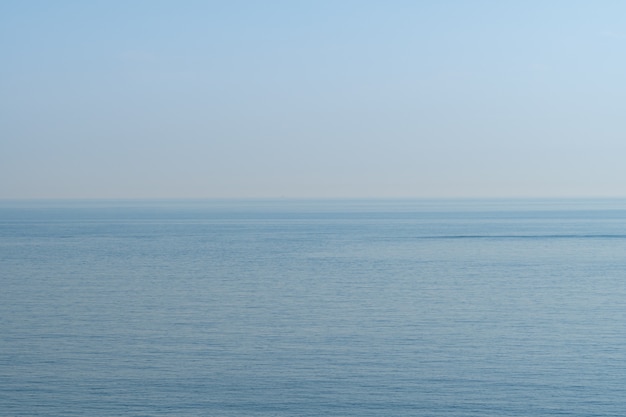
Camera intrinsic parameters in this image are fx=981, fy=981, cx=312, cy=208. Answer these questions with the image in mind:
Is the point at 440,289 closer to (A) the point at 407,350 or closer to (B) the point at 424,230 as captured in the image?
(A) the point at 407,350

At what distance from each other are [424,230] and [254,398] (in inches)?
4168

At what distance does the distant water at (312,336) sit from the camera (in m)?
30.5

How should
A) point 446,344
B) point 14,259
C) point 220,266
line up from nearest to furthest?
point 446,344 → point 220,266 → point 14,259

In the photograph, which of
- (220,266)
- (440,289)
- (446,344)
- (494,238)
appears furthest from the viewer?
(494,238)

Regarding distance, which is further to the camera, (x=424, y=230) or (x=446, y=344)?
(x=424, y=230)

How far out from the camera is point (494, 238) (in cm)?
11488

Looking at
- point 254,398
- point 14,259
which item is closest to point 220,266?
point 14,259

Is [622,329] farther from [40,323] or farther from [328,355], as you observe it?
[40,323]

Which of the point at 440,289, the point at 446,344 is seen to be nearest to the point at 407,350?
the point at 446,344

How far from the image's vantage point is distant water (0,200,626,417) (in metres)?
30.5

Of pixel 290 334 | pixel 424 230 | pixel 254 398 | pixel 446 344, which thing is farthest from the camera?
pixel 424 230

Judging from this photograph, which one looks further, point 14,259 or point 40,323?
point 14,259

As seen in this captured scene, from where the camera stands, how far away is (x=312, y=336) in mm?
41438

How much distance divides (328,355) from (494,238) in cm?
8060
